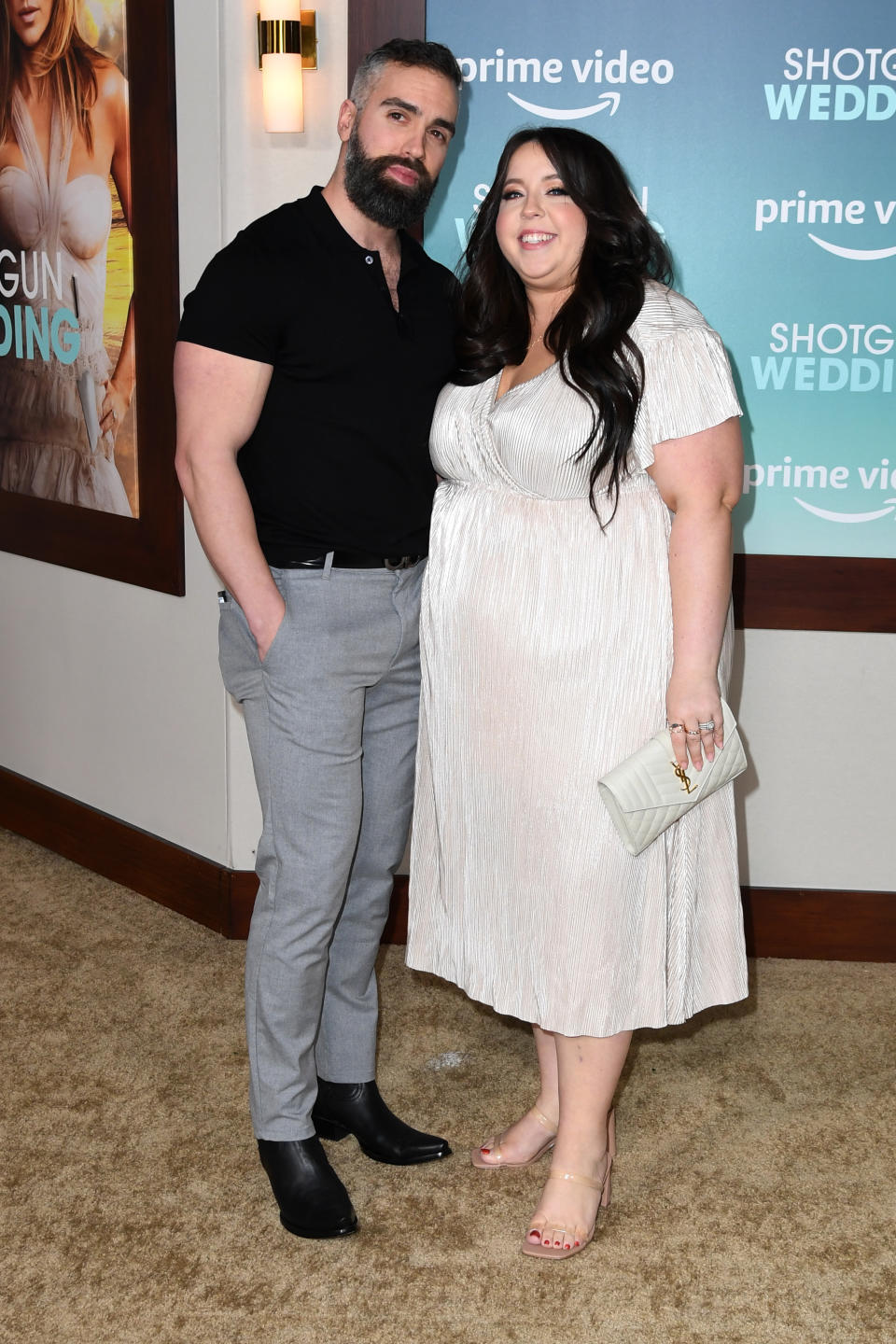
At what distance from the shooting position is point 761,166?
279 centimetres

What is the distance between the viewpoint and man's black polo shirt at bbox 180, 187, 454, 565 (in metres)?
1.97

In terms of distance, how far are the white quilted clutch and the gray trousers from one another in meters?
0.41

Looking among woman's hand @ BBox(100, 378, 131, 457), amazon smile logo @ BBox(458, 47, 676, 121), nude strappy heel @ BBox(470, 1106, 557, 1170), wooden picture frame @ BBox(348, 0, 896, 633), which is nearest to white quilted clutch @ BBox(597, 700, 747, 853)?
nude strappy heel @ BBox(470, 1106, 557, 1170)

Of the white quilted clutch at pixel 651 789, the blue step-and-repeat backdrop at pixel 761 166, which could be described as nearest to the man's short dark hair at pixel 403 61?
the blue step-and-repeat backdrop at pixel 761 166

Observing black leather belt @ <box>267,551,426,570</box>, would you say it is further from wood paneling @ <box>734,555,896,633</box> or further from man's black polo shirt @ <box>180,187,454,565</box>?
wood paneling @ <box>734,555,896,633</box>

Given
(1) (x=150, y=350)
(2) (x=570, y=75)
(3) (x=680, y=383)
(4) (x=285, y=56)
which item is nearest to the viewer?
(3) (x=680, y=383)

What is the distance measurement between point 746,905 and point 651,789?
51.3 inches

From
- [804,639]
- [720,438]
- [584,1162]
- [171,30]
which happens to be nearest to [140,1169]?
[584,1162]

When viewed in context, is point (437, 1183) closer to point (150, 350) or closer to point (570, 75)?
point (150, 350)

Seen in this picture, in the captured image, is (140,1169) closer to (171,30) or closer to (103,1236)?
(103,1236)

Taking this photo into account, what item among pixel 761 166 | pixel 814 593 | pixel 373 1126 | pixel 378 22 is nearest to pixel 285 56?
pixel 378 22

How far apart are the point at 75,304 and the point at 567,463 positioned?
1781 mm

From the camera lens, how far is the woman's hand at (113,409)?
10.4 ft

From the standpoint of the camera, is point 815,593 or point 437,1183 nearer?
point 437,1183
